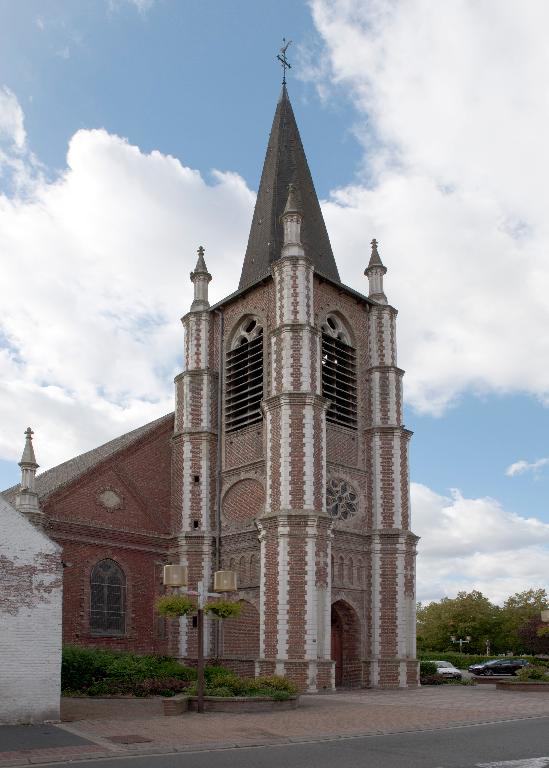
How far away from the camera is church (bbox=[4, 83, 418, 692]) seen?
29.8m

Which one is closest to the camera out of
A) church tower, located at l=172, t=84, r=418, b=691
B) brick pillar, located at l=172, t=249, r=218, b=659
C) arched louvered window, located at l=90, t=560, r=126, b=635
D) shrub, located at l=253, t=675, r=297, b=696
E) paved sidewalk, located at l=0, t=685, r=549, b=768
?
paved sidewalk, located at l=0, t=685, r=549, b=768

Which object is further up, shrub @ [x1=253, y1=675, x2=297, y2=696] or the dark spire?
the dark spire

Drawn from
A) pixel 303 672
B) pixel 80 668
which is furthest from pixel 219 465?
pixel 80 668

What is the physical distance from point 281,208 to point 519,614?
52749 mm

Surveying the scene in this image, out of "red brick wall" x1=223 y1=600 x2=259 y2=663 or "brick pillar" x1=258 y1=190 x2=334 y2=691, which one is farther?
"red brick wall" x1=223 y1=600 x2=259 y2=663

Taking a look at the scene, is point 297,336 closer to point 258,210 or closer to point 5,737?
point 258,210

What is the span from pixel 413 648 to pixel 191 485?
1115 centimetres

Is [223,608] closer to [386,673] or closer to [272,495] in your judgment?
[272,495]

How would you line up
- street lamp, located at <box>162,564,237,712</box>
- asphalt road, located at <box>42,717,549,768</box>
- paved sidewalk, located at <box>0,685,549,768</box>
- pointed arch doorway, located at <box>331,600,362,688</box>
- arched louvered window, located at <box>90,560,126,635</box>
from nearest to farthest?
asphalt road, located at <box>42,717,549,768</box>
paved sidewalk, located at <box>0,685,549,768</box>
street lamp, located at <box>162,564,237,712</box>
arched louvered window, located at <box>90,560,126,635</box>
pointed arch doorway, located at <box>331,600,362,688</box>

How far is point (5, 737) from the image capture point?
604 inches

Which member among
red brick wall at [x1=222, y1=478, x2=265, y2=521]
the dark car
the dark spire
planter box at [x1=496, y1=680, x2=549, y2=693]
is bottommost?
the dark car

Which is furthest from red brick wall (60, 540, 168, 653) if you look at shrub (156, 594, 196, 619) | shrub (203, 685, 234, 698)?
shrub (203, 685, 234, 698)

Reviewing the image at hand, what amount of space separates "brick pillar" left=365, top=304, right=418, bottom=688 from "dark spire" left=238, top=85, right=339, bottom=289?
15.0 feet

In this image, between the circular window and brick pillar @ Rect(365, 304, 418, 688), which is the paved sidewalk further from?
the circular window
